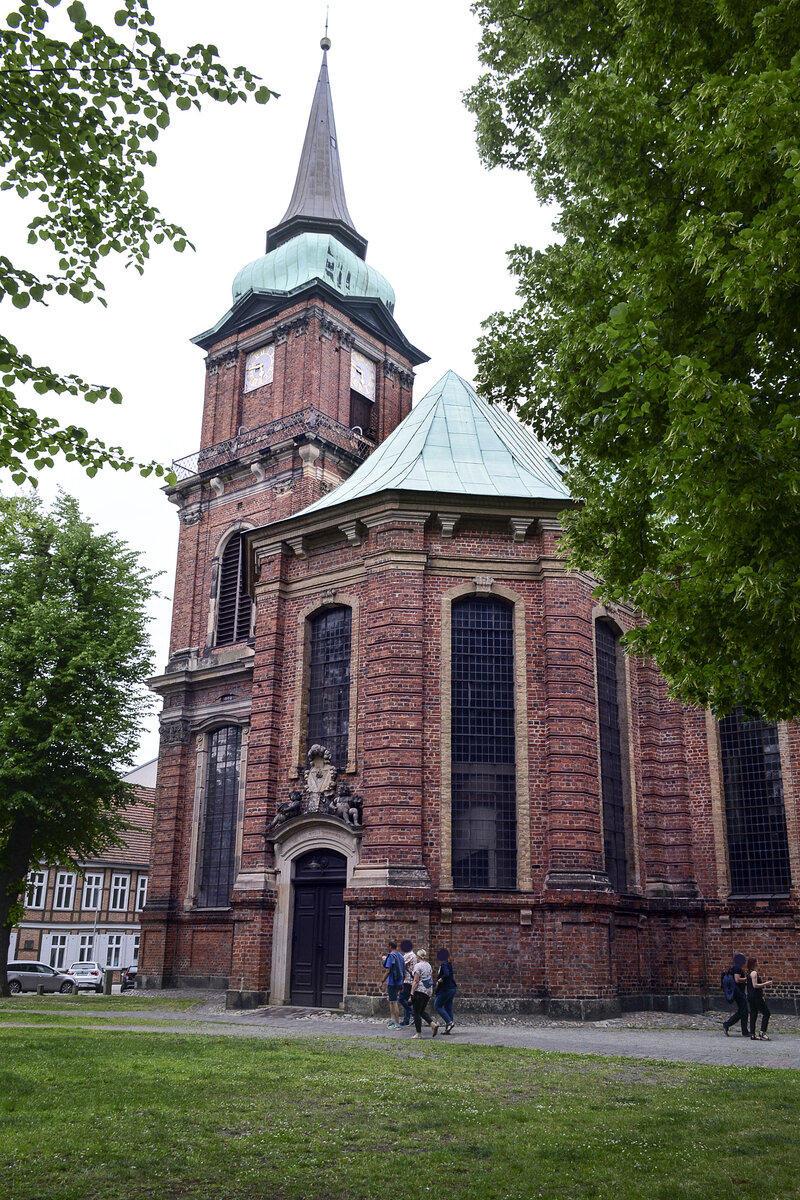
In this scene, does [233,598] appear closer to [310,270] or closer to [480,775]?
[310,270]

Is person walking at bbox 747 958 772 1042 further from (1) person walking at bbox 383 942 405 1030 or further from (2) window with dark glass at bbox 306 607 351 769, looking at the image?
(2) window with dark glass at bbox 306 607 351 769

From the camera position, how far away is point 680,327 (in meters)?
8.77

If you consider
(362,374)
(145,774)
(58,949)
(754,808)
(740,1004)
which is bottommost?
(740,1004)

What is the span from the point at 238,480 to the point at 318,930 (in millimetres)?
16562

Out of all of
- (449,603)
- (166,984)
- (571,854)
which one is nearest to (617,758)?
(571,854)

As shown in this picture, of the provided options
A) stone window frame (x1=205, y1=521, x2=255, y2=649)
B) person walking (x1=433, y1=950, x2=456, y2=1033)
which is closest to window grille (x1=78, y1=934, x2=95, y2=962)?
stone window frame (x1=205, y1=521, x2=255, y2=649)

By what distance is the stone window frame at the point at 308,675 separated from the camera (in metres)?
21.2

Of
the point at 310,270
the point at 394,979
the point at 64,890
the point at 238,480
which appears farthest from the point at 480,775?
the point at 64,890

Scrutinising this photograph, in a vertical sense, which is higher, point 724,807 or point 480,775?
point 480,775

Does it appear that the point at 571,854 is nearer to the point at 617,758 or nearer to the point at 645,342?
the point at 617,758

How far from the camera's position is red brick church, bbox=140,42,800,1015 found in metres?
19.2

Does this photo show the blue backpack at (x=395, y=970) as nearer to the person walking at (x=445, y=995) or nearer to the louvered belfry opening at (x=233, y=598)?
the person walking at (x=445, y=995)

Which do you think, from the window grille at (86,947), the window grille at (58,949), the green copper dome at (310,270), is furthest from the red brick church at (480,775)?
the window grille at (86,947)

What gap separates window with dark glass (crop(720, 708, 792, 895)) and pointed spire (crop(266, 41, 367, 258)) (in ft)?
84.7
